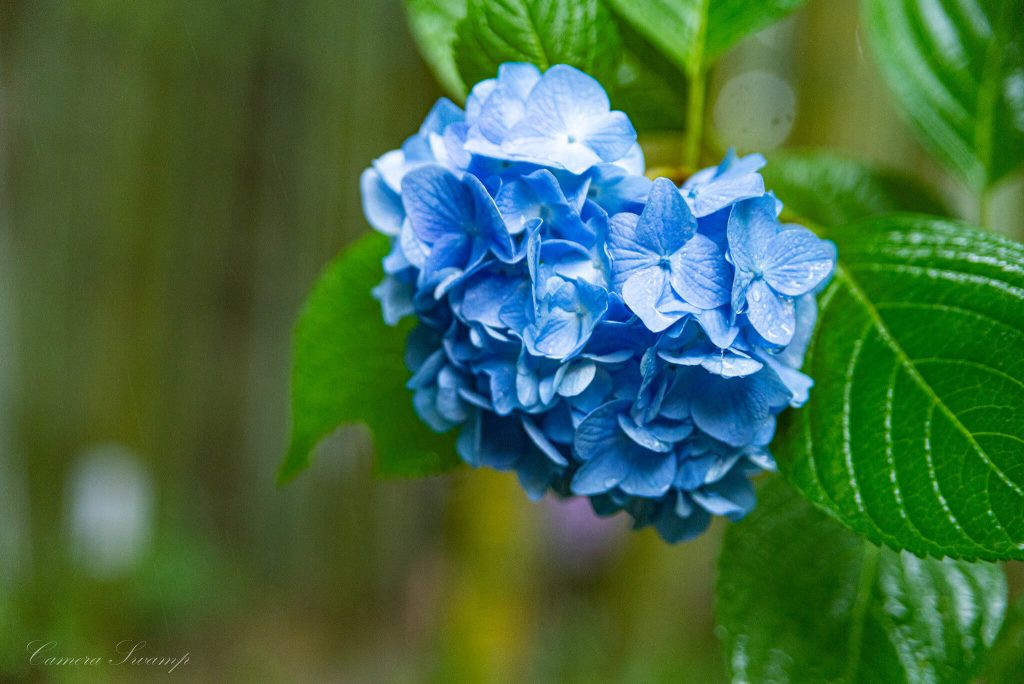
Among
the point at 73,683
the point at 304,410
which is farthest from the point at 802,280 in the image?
the point at 73,683

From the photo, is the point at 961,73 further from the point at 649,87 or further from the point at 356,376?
the point at 356,376

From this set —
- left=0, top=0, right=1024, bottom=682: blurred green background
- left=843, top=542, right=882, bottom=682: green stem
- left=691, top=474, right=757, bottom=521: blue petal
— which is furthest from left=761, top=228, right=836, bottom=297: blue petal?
left=0, top=0, right=1024, bottom=682: blurred green background

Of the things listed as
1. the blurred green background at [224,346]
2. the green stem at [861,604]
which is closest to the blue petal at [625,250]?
the green stem at [861,604]

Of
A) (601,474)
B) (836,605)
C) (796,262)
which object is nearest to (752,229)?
(796,262)

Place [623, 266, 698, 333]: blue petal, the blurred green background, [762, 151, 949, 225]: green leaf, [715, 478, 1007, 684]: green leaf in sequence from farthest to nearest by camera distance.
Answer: the blurred green background < [762, 151, 949, 225]: green leaf < [715, 478, 1007, 684]: green leaf < [623, 266, 698, 333]: blue petal

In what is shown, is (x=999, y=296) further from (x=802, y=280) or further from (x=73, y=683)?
(x=73, y=683)

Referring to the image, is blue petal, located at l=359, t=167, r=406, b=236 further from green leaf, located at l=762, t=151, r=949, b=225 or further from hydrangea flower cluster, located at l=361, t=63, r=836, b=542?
green leaf, located at l=762, t=151, r=949, b=225

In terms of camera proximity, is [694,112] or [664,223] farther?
[694,112]
